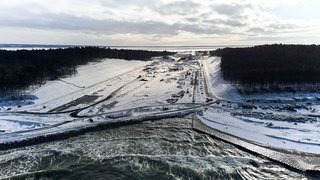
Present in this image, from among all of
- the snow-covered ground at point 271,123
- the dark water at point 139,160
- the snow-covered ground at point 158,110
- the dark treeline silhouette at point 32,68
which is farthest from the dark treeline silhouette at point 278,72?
the dark treeline silhouette at point 32,68

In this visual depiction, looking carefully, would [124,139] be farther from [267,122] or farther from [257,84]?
[257,84]

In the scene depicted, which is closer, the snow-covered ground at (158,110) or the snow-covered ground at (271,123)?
the snow-covered ground at (271,123)

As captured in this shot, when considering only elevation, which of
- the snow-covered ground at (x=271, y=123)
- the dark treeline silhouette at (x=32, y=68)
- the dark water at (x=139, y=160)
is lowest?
the dark water at (x=139, y=160)

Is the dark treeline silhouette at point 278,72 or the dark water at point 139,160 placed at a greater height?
the dark treeline silhouette at point 278,72

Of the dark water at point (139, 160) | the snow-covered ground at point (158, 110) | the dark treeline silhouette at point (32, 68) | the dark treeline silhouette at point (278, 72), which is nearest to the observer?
the dark water at point (139, 160)

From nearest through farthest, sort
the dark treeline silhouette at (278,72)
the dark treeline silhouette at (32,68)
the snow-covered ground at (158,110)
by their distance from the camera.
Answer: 1. the snow-covered ground at (158,110)
2. the dark treeline silhouette at (32,68)
3. the dark treeline silhouette at (278,72)

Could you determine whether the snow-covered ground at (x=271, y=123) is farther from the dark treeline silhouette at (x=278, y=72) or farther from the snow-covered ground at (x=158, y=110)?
the dark treeline silhouette at (x=278, y=72)
